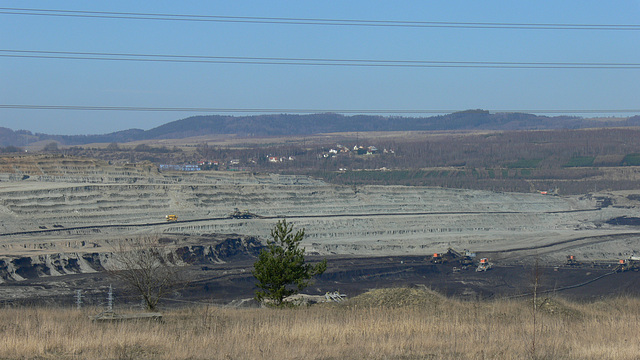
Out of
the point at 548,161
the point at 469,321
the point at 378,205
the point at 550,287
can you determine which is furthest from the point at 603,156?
the point at 469,321

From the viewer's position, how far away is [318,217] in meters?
67.6

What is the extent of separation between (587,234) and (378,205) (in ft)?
81.7

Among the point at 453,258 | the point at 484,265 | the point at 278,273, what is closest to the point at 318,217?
the point at 453,258

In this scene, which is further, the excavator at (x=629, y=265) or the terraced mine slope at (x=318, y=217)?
the terraced mine slope at (x=318, y=217)

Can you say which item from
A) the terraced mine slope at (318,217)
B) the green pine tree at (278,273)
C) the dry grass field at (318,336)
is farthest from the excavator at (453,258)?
the dry grass field at (318,336)

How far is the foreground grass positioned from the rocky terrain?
26.9m

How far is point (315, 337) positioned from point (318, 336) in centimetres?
9

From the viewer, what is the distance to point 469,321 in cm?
1354

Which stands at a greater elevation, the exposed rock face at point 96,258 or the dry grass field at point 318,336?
the dry grass field at point 318,336

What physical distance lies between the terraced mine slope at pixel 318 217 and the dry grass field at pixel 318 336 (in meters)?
28.5

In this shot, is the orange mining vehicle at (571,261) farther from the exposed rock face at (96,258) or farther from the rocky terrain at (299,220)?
the exposed rock face at (96,258)

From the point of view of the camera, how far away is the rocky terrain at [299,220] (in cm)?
4819

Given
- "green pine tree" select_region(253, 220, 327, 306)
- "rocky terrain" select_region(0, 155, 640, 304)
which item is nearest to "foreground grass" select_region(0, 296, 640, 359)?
"green pine tree" select_region(253, 220, 327, 306)

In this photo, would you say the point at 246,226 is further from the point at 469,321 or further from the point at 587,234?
the point at 469,321
